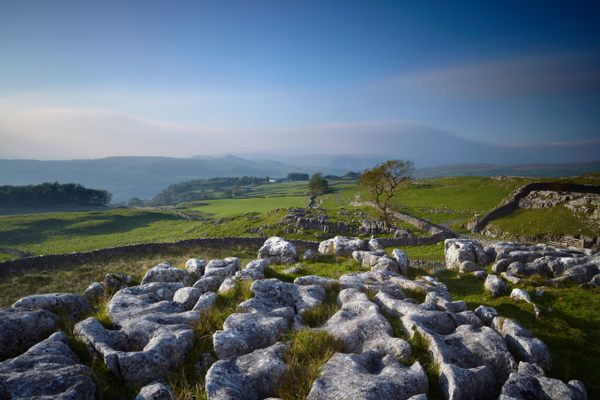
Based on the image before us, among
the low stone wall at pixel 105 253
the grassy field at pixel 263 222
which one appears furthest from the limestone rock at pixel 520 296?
the grassy field at pixel 263 222

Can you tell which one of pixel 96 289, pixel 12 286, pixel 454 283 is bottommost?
pixel 12 286

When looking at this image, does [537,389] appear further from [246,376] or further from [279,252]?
[279,252]

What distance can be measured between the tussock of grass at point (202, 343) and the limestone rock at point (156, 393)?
0.15 metres

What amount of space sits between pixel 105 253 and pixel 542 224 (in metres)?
61.7

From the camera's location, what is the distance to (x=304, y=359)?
9.24 meters

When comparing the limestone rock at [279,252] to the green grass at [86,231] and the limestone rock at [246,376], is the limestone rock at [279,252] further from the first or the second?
the green grass at [86,231]

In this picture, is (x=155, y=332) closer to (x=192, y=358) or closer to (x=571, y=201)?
(x=192, y=358)

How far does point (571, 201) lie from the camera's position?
161 ft

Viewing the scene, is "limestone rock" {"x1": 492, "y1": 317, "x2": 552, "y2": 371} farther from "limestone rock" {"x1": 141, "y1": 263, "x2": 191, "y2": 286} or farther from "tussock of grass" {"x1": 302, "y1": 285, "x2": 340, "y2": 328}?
"limestone rock" {"x1": 141, "y1": 263, "x2": 191, "y2": 286}

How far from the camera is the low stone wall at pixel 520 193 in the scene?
52656 millimetres

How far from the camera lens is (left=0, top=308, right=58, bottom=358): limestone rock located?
10031 mm

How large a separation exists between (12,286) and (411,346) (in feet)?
122

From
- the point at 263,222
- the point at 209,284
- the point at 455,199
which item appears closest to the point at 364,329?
the point at 209,284

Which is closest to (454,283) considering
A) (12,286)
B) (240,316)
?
(240,316)
